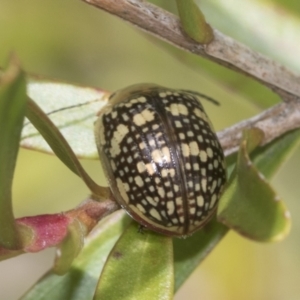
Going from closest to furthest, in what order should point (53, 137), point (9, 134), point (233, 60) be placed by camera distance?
point (9, 134)
point (53, 137)
point (233, 60)

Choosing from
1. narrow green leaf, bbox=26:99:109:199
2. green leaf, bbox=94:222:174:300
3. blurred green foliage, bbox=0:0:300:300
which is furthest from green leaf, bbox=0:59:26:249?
blurred green foliage, bbox=0:0:300:300

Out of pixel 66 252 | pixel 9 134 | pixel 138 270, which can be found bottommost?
pixel 138 270

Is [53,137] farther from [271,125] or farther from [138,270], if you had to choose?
[271,125]

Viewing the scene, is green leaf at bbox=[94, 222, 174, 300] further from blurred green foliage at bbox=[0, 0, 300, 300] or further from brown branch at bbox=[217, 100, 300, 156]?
blurred green foliage at bbox=[0, 0, 300, 300]

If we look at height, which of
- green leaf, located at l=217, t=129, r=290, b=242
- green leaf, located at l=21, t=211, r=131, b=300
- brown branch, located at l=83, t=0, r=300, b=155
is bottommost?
green leaf, located at l=21, t=211, r=131, b=300

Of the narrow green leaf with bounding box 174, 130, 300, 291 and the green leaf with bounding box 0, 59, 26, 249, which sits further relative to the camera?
the narrow green leaf with bounding box 174, 130, 300, 291

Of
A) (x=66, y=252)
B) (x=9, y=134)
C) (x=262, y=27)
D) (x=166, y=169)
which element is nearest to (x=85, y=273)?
(x=166, y=169)
